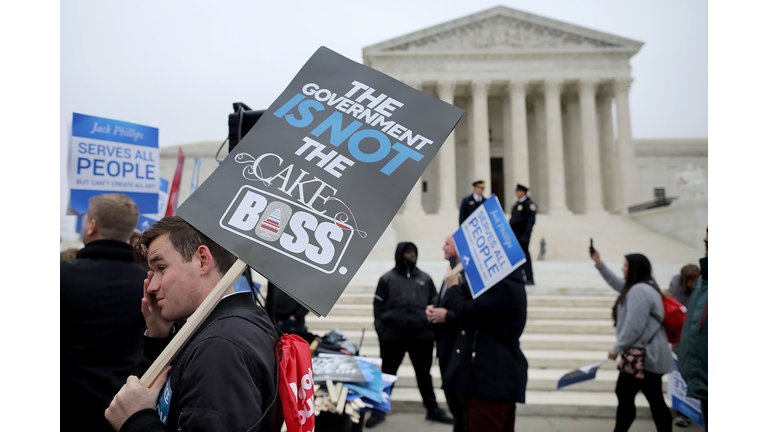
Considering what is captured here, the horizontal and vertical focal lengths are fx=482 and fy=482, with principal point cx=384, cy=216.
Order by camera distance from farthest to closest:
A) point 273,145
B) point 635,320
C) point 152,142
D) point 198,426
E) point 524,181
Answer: point 524,181 → point 152,142 → point 635,320 → point 273,145 → point 198,426

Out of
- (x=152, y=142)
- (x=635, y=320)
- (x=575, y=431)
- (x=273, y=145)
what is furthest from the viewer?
(x=152, y=142)

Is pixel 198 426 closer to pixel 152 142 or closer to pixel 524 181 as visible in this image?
pixel 152 142

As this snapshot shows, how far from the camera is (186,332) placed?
142 cm

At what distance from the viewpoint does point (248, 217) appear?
1.69 metres

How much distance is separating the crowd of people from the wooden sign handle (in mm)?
26

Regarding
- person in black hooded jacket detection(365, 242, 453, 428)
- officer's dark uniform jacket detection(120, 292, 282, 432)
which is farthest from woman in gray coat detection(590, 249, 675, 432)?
officer's dark uniform jacket detection(120, 292, 282, 432)

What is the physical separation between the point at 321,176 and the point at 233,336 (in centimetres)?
66

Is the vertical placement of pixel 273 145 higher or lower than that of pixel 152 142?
lower

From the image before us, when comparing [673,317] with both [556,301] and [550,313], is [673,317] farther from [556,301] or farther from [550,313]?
[556,301]

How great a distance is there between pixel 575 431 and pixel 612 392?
149 cm

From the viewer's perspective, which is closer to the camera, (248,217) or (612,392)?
(248,217)

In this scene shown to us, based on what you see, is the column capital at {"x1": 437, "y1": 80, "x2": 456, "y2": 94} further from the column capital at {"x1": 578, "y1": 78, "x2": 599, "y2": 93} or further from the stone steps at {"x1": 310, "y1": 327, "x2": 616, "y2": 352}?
the stone steps at {"x1": 310, "y1": 327, "x2": 616, "y2": 352}

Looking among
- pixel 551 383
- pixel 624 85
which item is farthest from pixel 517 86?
pixel 551 383

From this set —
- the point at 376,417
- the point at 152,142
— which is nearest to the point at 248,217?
the point at 376,417
